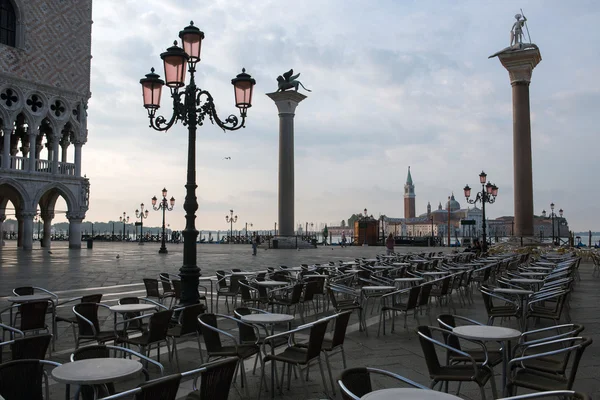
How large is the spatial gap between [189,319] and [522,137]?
22.5 m

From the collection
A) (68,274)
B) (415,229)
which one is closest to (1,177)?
(68,274)

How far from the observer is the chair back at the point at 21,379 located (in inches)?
122

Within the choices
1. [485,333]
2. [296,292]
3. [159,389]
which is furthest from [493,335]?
[296,292]

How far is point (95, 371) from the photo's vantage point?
3.19 meters

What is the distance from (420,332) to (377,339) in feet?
9.43

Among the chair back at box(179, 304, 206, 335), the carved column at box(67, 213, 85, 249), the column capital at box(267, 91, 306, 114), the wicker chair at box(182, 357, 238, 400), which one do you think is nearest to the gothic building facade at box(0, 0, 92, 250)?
the carved column at box(67, 213, 85, 249)

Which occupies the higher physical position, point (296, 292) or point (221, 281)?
point (296, 292)

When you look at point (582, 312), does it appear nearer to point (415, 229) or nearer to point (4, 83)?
point (4, 83)

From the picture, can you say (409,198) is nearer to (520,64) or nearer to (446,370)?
(520,64)

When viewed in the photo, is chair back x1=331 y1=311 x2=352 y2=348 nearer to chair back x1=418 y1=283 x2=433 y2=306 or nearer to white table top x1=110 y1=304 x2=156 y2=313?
white table top x1=110 y1=304 x2=156 y2=313

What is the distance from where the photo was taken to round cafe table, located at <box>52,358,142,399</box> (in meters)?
3.02

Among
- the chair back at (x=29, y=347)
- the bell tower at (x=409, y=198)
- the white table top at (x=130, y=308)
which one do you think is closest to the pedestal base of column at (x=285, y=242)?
the white table top at (x=130, y=308)

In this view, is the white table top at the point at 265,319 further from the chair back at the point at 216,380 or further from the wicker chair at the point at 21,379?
the wicker chair at the point at 21,379

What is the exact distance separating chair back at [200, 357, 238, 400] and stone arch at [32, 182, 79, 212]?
28899mm
